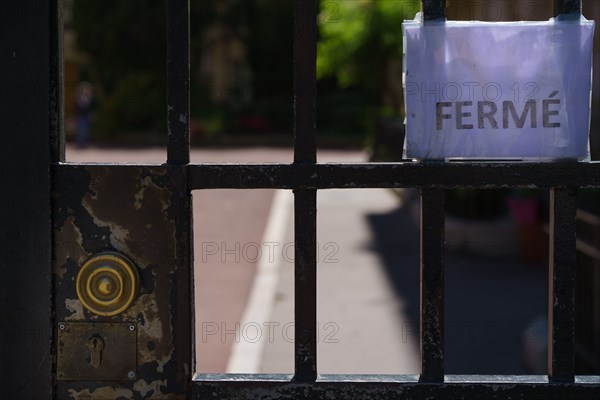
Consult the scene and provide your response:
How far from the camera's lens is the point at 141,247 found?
189 cm

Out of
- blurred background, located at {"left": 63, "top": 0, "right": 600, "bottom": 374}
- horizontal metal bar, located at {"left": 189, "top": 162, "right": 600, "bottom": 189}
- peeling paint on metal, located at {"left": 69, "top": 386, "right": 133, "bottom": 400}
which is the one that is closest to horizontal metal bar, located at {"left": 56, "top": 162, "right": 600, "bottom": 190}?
horizontal metal bar, located at {"left": 189, "top": 162, "right": 600, "bottom": 189}

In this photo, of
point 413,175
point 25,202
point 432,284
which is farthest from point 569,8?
point 25,202

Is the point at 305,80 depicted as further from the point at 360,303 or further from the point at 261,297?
the point at 261,297

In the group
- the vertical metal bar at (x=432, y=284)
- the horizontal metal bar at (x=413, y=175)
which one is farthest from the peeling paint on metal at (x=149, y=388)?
the vertical metal bar at (x=432, y=284)

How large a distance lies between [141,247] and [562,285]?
0.77 metres

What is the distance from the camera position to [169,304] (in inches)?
74.7

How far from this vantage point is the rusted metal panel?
1.88 m

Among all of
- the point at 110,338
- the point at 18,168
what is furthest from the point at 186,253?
the point at 18,168

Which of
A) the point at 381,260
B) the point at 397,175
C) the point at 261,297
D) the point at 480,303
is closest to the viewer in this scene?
the point at 397,175

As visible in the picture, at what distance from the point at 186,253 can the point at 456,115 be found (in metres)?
0.56

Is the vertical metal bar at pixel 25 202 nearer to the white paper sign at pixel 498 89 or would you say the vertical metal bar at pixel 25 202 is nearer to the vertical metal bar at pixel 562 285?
the white paper sign at pixel 498 89

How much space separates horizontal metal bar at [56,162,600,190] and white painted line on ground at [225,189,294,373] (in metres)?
4.25

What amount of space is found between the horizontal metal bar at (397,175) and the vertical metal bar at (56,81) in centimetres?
4

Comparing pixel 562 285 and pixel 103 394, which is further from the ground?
pixel 562 285
